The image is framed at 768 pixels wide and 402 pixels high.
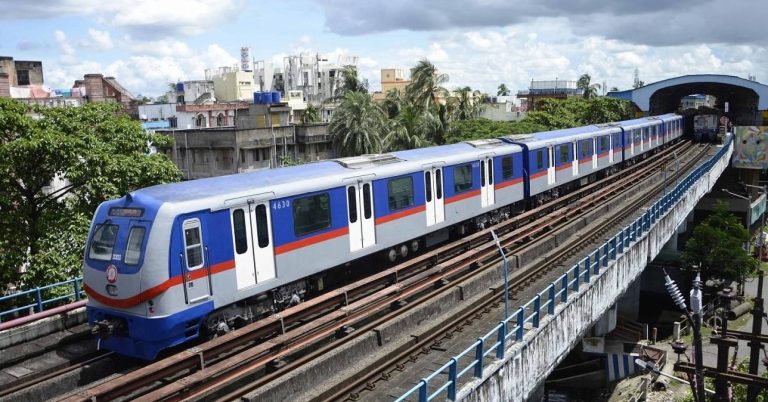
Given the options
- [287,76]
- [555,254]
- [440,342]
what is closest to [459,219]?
[555,254]

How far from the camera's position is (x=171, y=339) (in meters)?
10.5

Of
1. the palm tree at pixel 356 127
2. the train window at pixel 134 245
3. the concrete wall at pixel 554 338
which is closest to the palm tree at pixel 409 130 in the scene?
the palm tree at pixel 356 127

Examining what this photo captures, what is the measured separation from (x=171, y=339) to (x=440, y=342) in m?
5.00

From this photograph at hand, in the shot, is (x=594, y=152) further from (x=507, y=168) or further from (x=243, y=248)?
(x=243, y=248)

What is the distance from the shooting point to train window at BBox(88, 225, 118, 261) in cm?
1068

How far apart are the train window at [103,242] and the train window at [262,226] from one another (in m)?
2.47

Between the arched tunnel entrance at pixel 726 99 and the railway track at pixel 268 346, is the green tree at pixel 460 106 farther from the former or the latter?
the railway track at pixel 268 346

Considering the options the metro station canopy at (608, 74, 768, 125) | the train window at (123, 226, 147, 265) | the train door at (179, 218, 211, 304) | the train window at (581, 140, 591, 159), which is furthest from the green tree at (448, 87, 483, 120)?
the train window at (123, 226, 147, 265)

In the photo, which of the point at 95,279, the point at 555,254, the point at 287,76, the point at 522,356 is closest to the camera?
the point at 95,279

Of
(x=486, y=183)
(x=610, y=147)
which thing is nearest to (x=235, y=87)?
(x=610, y=147)

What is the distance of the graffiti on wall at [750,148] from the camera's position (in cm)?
4960

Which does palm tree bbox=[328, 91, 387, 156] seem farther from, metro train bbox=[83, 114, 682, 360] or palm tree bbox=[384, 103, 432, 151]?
metro train bbox=[83, 114, 682, 360]

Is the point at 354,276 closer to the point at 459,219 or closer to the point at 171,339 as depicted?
the point at 459,219

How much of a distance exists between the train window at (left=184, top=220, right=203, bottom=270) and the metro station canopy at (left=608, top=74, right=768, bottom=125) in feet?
197
